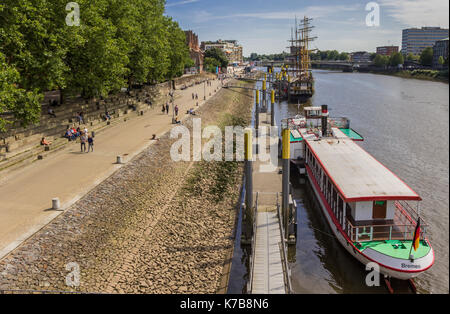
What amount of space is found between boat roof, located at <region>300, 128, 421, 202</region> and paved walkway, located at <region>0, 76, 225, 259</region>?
43.4ft

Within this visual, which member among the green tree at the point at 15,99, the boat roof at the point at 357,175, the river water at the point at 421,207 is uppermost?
the green tree at the point at 15,99

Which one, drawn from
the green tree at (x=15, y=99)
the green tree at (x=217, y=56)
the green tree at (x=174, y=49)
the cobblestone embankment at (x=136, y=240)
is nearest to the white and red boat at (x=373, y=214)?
the cobblestone embankment at (x=136, y=240)

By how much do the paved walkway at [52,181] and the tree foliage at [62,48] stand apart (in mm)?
3629

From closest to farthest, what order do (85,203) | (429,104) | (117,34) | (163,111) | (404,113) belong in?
(85,203)
(117,34)
(163,111)
(404,113)
(429,104)

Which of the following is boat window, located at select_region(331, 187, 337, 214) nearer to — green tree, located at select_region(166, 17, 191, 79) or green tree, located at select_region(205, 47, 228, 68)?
green tree, located at select_region(166, 17, 191, 79)

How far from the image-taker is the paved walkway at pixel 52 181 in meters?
16.4

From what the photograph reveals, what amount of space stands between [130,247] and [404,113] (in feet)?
170

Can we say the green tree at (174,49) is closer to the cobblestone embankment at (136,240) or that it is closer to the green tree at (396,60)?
the cobblestone embankment at (136,240)

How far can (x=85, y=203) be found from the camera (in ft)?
63.1

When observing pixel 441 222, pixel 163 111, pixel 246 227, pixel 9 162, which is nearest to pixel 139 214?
pixel 246 227

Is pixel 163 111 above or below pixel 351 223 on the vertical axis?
above

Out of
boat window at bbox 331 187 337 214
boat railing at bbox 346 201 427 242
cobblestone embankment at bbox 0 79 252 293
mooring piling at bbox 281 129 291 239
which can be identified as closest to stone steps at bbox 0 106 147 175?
cobblestone embankment at bbox 0 79 252 293

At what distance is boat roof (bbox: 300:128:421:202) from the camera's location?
649 inches
